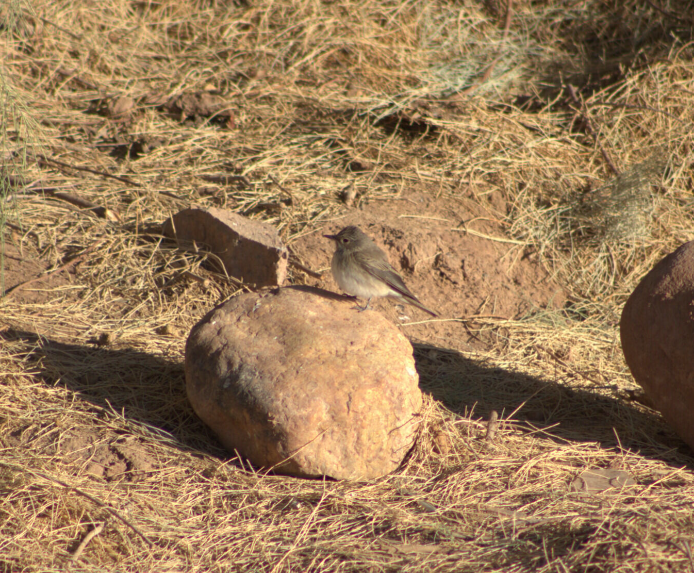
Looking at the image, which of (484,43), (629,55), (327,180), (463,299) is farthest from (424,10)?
(463,299)

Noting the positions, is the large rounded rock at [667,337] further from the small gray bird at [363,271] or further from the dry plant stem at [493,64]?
the dry plant stem at [493,64]

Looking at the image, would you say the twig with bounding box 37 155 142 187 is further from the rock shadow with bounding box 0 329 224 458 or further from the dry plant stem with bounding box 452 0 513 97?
the dry plant stem with bounding box 452 0 513 97

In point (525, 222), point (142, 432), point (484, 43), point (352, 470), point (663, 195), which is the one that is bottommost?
A: point (142, 432)

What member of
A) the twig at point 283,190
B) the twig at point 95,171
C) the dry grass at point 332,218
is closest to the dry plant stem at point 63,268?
the dry grass at point 332,218

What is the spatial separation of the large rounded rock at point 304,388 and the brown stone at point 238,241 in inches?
45.8

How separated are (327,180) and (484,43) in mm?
3756

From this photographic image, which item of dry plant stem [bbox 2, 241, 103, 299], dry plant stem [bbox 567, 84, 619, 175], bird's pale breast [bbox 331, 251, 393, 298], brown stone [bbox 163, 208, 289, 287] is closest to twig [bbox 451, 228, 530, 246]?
dry plant stem [bbox 567, 84, 619, 175]

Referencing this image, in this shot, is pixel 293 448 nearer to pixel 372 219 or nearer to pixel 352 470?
pixel 352 470

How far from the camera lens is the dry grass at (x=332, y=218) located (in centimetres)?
299

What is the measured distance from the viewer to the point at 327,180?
6.50 m

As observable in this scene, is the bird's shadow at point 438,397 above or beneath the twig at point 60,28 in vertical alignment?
beneath

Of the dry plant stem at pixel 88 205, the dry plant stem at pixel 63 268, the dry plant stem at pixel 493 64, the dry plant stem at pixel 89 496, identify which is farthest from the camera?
the dry plant stem at pixel 493 64

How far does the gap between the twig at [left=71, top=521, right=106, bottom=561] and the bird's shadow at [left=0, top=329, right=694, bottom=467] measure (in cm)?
80

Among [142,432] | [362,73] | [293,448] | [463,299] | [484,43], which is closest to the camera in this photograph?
[293,448]
